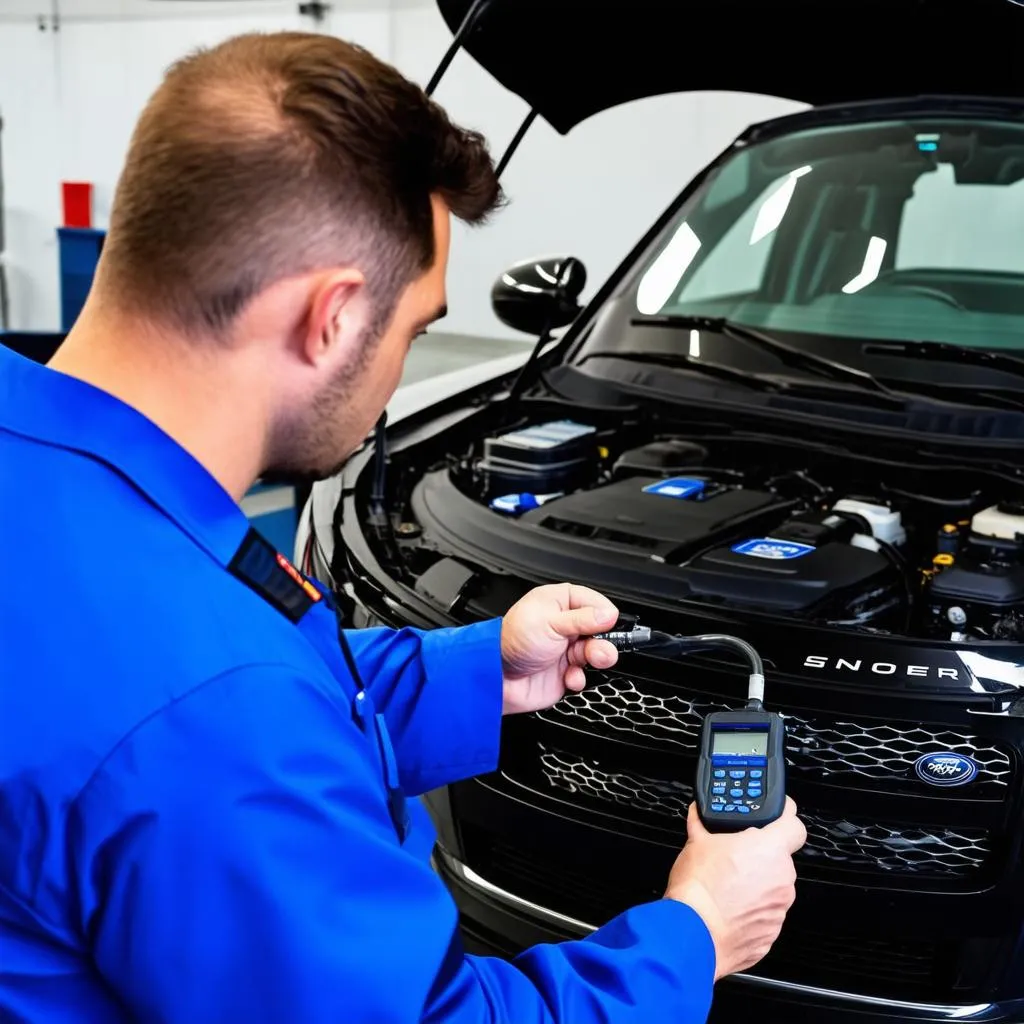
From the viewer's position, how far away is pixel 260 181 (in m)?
0.90

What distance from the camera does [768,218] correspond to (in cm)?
265

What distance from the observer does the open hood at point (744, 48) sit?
6.71 ft

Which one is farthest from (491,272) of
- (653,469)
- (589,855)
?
(589,855)

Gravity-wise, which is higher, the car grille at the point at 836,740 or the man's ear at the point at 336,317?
the man's ear at the point at 336,317

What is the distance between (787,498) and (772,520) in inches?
5.5

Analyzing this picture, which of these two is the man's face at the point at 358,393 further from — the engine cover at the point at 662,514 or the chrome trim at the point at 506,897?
the chrome trim at the point at 506,897

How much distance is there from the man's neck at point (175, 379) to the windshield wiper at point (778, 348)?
1.46m

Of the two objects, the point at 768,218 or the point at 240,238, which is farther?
the point at 768,218

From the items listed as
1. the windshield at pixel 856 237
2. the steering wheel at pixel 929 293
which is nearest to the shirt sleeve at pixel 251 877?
→ the windshield at pixel 856 237

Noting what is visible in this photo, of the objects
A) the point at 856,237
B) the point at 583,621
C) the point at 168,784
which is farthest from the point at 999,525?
the point at 168,784

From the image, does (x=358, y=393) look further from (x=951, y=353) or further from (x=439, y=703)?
(x=951, y=353)

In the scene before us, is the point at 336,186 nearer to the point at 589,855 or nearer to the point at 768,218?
the point at 589,855

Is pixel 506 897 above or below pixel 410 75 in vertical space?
below

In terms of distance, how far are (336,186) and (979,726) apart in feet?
3.19
